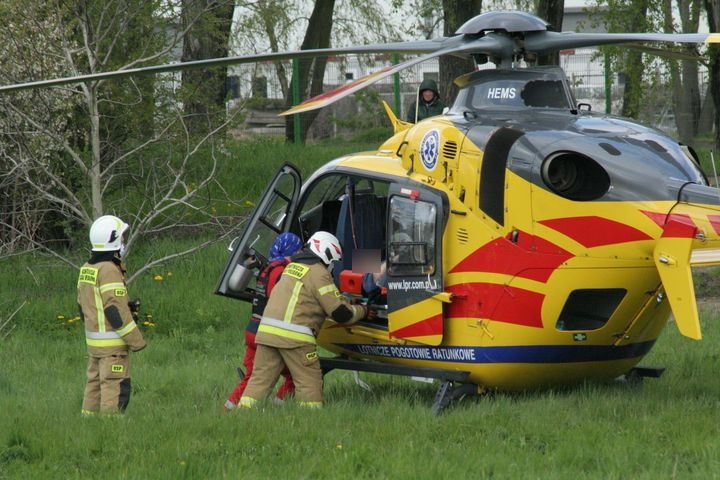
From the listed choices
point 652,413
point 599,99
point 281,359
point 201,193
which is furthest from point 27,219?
point 599,99

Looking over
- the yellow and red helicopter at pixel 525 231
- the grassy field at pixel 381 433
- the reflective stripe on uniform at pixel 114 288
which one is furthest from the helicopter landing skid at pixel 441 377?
the reflective stripe on uniform at pixel 114 288

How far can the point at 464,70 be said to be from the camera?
765 inches

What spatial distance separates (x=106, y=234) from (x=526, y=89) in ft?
12.5

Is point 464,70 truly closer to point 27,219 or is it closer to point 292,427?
point 27,219

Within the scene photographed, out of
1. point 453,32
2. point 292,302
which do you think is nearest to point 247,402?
point 292,302

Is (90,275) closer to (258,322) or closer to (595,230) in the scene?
(258,322)

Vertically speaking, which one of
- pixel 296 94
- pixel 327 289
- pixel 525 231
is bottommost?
pixel 327 289

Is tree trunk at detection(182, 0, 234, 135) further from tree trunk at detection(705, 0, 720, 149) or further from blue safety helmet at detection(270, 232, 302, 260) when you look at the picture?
tree trunk at detection(705, 0, 720, 149)

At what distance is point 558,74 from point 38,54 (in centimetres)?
766

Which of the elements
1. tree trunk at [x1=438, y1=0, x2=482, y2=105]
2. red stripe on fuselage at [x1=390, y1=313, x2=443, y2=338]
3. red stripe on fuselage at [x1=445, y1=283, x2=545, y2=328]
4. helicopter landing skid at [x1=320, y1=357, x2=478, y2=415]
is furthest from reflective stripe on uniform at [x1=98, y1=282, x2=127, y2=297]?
tree trunk at [x1=438, y1=0, x2=482, y2=105]

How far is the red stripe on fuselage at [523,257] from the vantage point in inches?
340

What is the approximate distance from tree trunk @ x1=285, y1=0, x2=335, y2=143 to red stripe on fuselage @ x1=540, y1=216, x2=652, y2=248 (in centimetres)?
1581

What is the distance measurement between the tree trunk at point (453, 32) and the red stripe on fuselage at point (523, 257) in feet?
31.3

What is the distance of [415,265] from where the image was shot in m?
9.40
